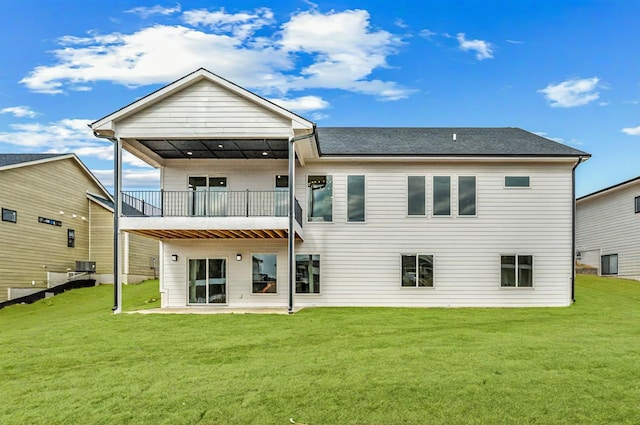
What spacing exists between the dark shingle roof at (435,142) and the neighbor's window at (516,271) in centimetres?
359

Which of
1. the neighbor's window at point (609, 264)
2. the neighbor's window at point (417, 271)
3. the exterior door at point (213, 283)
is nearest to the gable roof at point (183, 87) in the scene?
the exterior door at point (213, 283)

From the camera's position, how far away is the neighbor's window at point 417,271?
707 inches

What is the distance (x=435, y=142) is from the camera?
1934 centimetres

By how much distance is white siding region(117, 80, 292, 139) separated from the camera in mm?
15422

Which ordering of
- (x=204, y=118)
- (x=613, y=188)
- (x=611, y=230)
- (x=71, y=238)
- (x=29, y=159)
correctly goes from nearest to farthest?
1. (x=204, y=118)
2. (x=29, y=159)
3. (x=613, y=188)
4. (x=611, y=230)
5. (x=71, y=238)

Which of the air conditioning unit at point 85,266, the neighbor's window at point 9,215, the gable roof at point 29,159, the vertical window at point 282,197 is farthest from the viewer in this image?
the air conditioning unit at point 85,266

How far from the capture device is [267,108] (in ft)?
50.6

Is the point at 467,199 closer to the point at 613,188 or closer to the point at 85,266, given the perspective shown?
the point at 613,188

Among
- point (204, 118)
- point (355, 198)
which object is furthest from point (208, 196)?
point (355, 198)

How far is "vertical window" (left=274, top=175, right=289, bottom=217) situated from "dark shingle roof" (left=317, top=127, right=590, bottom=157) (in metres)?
1.70

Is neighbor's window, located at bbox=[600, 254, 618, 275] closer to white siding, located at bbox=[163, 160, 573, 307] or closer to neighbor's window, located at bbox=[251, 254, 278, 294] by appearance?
white siding, located at bbox=[163, 160, 573, 307]

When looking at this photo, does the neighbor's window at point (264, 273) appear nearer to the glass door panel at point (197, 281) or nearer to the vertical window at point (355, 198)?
the glass door panel at point (197, 281)

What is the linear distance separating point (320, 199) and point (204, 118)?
4903 mm

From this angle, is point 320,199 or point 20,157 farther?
point 20,157
